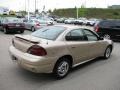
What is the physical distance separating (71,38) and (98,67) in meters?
1.70

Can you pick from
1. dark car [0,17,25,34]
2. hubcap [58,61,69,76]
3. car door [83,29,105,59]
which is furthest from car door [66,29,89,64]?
dark car [0,17,25,34]

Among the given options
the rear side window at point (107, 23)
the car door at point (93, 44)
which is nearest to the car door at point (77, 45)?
the car door at point (93, 44)

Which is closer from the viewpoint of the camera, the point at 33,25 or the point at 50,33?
the point at 50,33

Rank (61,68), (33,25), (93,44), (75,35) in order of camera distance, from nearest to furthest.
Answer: (61,68) < (75,35) < (93,44) < (33,25)

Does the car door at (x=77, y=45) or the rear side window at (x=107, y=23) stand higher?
the rear side window at (x=107, y=23)

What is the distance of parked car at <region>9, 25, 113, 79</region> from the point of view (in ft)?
16.2

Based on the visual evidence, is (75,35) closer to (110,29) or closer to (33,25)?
(110,29)

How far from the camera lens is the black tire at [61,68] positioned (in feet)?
17.5

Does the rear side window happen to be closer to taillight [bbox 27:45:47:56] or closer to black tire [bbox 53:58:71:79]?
black tire [bbox 53:58:71:79]

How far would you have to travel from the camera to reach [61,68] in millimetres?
5477

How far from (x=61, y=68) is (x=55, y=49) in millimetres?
677

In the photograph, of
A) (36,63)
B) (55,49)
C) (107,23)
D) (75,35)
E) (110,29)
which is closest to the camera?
(36,63)

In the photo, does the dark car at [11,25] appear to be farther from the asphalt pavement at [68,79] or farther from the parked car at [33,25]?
the asphalt pavement at [68,79]

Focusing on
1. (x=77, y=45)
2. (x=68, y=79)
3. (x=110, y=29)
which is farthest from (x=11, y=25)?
(x=68, y=79)
